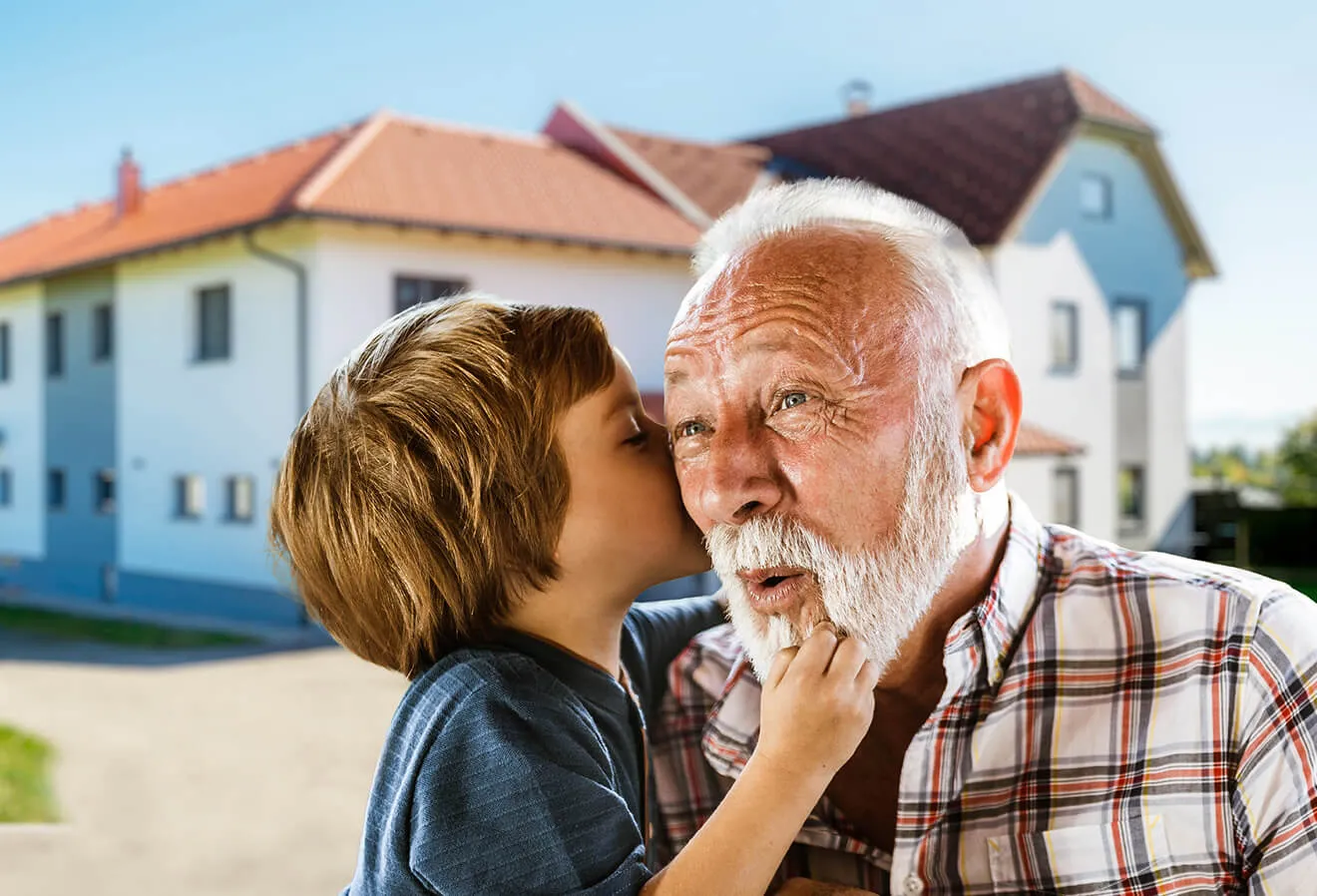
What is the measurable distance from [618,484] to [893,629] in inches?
15.8

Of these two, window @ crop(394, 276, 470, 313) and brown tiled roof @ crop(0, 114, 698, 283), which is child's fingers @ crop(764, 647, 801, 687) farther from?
window @ crop(394, 276, 470, 313)

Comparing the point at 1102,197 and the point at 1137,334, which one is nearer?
the point at 1102,197

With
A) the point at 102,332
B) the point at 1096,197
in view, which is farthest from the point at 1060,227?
the point at 102,332

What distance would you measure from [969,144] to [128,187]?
529 inches

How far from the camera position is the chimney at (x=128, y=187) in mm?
20594

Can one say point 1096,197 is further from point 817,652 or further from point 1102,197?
point 817,652

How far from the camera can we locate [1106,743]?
145 cm

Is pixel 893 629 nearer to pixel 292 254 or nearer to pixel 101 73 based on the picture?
pixel 292 254

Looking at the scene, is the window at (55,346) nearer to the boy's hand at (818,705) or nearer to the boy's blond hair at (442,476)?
the boy's blond hair at (442,476)

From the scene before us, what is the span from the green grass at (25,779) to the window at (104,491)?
11.0 meters

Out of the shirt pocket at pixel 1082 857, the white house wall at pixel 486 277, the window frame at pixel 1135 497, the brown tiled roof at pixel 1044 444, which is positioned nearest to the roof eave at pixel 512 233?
the white house wall at pixel 486 277

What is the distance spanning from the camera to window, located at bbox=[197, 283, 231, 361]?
17062 mm

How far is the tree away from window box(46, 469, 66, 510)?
2339 centimetres

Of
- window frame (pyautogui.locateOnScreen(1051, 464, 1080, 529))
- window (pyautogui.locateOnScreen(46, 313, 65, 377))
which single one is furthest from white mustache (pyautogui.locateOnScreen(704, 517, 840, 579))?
window (pyautogui.locateOnScreen(46, 313, 65, 377))
